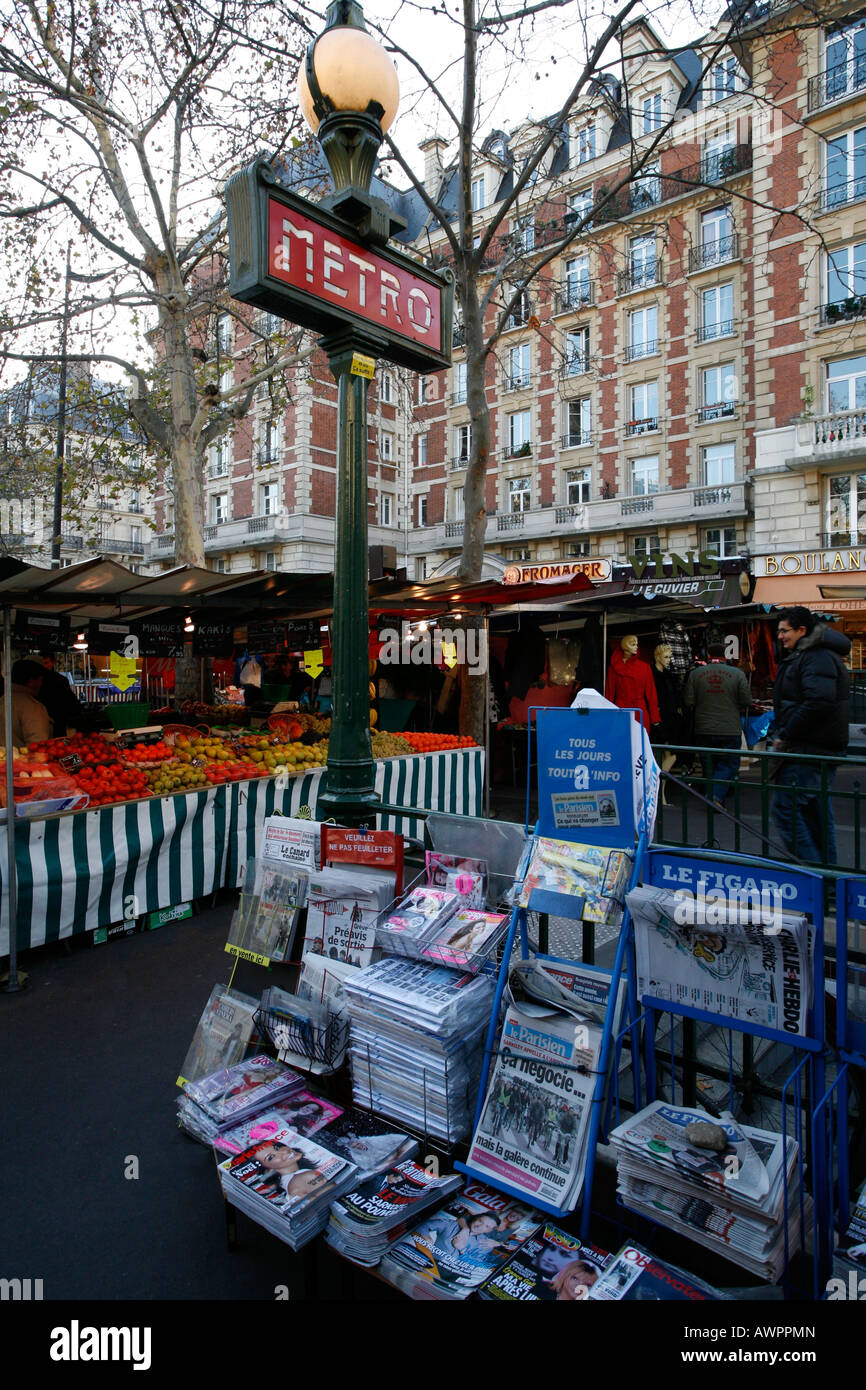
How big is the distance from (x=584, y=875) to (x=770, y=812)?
5659 mm

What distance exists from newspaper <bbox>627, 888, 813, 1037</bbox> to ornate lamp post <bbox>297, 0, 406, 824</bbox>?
1635 mm

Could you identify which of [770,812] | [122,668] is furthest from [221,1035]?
[770,812]

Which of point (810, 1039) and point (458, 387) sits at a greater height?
point (458, 387)

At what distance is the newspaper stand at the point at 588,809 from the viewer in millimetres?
2486

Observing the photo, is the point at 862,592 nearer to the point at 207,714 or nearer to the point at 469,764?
the point at 469,764

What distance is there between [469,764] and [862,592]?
14110mm

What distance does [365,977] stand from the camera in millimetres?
2818

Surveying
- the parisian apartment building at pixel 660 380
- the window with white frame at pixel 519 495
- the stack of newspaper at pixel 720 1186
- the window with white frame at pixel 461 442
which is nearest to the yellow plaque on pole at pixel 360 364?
the stack of newspaper at pixel 720 1186

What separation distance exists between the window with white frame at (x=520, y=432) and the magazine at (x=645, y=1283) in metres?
31.8

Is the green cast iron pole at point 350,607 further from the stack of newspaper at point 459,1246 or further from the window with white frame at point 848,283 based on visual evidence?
the window with white frame at point 848,283

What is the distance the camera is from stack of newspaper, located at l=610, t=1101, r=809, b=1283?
1.99 m

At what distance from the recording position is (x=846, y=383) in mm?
21297

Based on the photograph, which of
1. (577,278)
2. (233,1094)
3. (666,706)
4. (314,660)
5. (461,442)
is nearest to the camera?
(233,1094)

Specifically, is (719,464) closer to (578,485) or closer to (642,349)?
(642,349)
